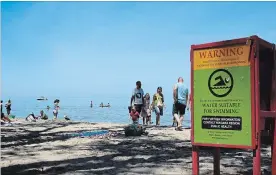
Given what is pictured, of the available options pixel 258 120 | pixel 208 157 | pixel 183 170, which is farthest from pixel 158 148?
pixel 258 120

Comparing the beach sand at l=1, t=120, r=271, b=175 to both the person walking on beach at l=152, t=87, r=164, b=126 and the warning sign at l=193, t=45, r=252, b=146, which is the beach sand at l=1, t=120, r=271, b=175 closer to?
the warning sign at l=193, t=45, r=252, b=146

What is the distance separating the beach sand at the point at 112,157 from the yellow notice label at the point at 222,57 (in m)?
1.95

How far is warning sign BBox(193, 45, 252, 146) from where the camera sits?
4.54m

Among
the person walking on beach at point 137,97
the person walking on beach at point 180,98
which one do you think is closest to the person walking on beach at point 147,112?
the person walking on beach at point 137,97

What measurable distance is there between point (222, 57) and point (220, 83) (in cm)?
34

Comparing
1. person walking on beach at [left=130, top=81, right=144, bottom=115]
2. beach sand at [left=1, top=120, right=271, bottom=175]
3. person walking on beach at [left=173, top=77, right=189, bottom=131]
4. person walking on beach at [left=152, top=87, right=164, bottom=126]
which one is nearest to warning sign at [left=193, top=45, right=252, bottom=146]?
beach sand at [left=1, top=120, right=271, bottom=175]

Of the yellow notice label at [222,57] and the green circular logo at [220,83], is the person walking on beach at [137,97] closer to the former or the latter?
the yellow notice label at [222,57]

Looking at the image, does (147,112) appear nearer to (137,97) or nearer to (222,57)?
(137,97)

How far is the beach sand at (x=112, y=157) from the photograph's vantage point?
6230mm

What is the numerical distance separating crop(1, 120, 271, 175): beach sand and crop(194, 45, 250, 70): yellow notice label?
1953mm

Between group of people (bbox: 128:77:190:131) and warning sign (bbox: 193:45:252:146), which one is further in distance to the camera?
group of people (bbox: 128:77:190:131)

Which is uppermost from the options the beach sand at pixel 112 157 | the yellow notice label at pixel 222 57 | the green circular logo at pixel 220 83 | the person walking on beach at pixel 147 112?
the yellow notice label at pixel 222 57

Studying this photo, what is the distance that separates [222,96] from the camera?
15.5ft

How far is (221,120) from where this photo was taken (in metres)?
4.70
